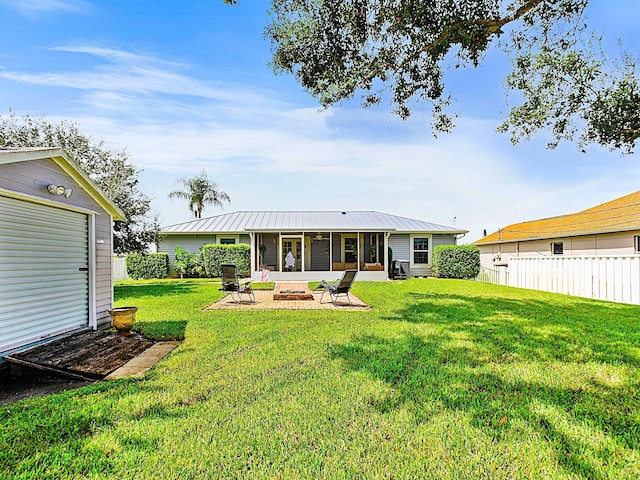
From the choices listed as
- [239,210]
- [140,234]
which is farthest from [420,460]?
[239,210]

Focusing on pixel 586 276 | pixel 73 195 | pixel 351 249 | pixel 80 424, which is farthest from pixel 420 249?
pixel 80 424

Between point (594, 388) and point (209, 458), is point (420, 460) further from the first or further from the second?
point (594, 388)

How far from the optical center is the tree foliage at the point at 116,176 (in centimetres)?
1605

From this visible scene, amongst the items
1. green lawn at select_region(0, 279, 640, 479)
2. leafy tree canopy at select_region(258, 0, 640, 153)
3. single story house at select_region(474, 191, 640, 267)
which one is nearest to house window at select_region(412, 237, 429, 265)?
single story house at select_region(474, 191, 640, 267)

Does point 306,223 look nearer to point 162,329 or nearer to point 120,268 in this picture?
point 120,268

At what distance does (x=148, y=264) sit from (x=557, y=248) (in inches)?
901

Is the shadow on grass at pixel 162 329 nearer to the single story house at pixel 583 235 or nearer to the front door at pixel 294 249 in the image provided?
the front door at pixel 294 249

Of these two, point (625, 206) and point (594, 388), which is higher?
point (625, 206)

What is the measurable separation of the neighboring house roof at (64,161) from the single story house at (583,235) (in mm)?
17769

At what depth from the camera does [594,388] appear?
3.94 metres

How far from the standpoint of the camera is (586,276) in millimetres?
11914

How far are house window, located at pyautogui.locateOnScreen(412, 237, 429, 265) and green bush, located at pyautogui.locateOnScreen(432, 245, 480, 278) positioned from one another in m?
1.57

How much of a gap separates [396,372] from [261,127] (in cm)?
1126

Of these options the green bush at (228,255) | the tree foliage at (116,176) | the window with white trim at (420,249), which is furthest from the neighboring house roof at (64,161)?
the window with white trim at (420,249)
